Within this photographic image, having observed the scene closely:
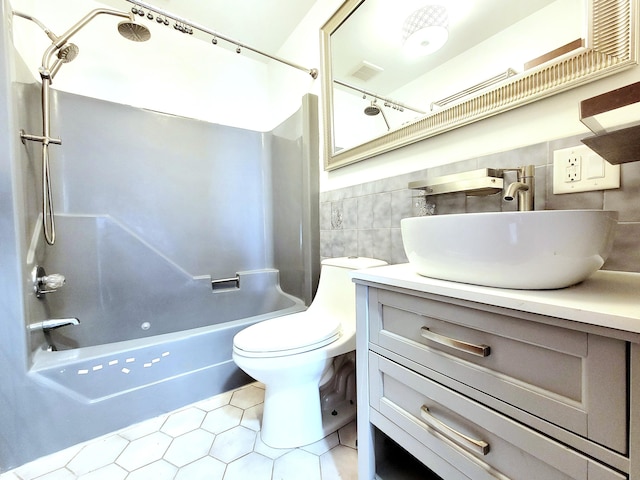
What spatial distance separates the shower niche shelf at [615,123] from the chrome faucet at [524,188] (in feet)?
0.47

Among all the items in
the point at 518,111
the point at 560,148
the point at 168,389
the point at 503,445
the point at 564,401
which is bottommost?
the point at 168,389

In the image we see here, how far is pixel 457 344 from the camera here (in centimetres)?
56

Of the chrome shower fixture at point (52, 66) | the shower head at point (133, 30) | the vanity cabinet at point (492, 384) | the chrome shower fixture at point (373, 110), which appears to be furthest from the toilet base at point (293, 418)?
the shower head at point (133, 30)

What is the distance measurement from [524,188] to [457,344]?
451 millimetres

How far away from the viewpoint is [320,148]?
1.70 meters

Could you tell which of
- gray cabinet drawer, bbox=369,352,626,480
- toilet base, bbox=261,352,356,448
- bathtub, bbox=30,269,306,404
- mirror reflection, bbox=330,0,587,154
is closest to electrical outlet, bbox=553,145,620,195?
mirror reflection, bbox=330,0,587,154

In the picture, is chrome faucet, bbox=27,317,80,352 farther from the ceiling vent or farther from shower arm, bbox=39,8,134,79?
the ceiling vent

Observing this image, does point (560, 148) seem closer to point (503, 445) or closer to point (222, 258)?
point (503, 445)

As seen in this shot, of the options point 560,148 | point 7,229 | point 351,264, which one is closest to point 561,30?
point 560,148

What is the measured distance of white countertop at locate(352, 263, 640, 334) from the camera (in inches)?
14.6

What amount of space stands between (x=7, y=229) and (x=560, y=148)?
183cm

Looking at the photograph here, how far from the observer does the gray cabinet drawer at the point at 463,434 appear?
1.44ft

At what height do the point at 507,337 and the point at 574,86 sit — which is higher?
the point at 574,86

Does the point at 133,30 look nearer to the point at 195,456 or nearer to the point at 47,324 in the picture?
the point at 47,324
